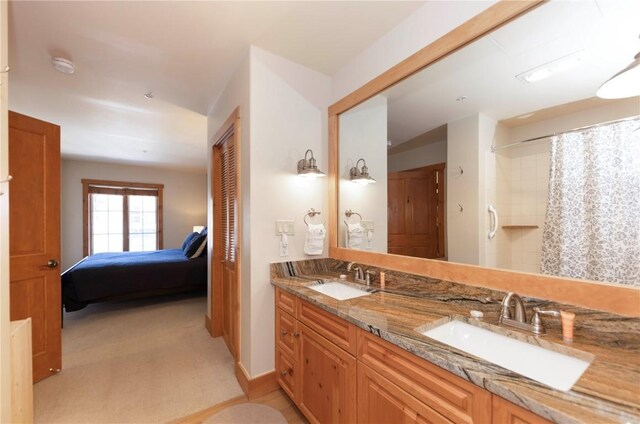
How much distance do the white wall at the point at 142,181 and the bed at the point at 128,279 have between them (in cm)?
260

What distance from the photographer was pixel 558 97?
1.12m

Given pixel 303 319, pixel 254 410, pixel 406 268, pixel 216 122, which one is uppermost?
pixel 216 122

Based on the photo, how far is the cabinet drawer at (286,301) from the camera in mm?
1734

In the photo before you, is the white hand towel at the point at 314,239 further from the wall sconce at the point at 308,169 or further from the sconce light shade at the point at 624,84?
the sconce light shade at the point at 624,84

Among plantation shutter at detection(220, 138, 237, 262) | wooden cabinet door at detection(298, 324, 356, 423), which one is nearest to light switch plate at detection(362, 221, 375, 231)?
wooden cabinet door at detection(298, 324, 356, 423)

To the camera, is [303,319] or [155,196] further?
[155,196]

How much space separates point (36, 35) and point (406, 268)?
2.87 m

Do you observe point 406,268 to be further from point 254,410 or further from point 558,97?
point 254,410

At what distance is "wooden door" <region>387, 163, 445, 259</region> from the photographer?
5.18 feet

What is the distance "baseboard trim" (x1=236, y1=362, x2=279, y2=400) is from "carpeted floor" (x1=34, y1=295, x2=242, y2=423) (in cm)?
11

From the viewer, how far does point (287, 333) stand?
1.80 m

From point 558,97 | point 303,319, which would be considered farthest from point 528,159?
point 303,319

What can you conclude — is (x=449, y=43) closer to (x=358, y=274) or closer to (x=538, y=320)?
(x=538, y=320)

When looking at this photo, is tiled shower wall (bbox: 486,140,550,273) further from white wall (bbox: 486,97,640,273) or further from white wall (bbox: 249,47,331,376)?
white wall (bbox: 249,47,331,376)
